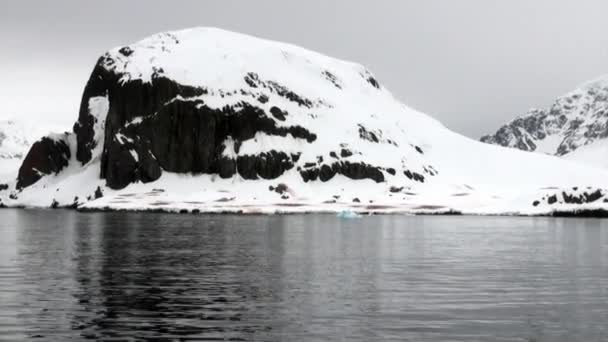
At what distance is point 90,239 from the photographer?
92.2 m

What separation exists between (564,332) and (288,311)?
13429 mm

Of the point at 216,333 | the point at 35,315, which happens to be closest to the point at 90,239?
the point at 35,315

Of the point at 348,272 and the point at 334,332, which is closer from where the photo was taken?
the point at 334,332

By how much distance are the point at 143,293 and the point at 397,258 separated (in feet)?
103

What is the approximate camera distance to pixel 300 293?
145 feet

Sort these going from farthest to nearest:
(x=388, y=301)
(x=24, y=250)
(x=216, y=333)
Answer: (x=24, y=250) < (x=388, y=301) < (x=216, y=333)

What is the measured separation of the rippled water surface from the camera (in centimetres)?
3284

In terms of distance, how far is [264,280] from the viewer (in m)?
50.5

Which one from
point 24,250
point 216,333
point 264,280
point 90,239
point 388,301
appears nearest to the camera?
point 216,333

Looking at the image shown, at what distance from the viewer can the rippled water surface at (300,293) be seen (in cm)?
3284

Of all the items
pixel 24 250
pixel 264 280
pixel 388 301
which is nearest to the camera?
pixel 388 301

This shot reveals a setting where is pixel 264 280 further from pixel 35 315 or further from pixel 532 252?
pixel 532 252

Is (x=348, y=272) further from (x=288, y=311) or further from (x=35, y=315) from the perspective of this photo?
(x=35, y=315)

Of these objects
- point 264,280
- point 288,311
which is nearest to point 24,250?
point 264,280
